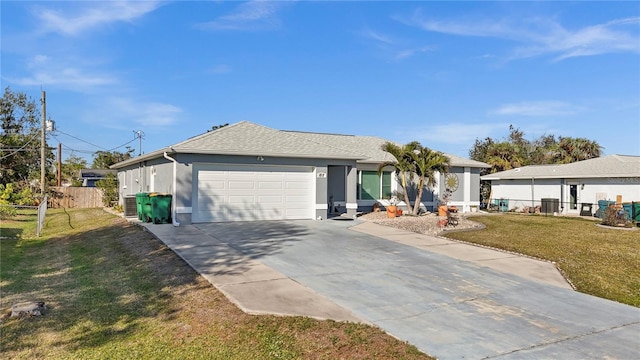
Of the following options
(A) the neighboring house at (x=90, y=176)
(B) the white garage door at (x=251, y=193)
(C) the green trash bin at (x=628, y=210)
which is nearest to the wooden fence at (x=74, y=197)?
(A) the neighboring house at (x=90, y=176)

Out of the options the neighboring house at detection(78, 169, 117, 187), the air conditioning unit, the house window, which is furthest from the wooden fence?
the house window

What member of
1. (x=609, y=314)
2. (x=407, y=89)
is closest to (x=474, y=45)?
(x=407, y=89)

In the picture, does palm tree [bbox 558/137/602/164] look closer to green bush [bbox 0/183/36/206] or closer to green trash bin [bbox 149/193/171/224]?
green trash bin [bbox 149/193/171/224]

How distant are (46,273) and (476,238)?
37.1ft

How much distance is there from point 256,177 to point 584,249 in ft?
35.5

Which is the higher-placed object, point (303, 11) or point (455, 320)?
point (303, 11)

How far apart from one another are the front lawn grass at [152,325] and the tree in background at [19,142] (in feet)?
89.2

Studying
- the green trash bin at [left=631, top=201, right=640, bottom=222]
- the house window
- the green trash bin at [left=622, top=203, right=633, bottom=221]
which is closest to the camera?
the green trash bin at [left=631, top=201, right=640, bottom=222]

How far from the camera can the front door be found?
80.4 feet

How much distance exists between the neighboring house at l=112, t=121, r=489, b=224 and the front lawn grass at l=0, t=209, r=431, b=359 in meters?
5.90

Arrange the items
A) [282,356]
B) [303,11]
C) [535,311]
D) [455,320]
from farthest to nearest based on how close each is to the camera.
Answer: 1. [303,11]
2. [535,311]
3. [455,320]
4. [282,356]

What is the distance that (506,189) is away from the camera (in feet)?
94.9

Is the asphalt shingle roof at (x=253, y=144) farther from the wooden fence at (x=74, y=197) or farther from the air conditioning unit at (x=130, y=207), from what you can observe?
the wooden fence at (x=74, y=197)

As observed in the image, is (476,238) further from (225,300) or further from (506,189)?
(506,189)
